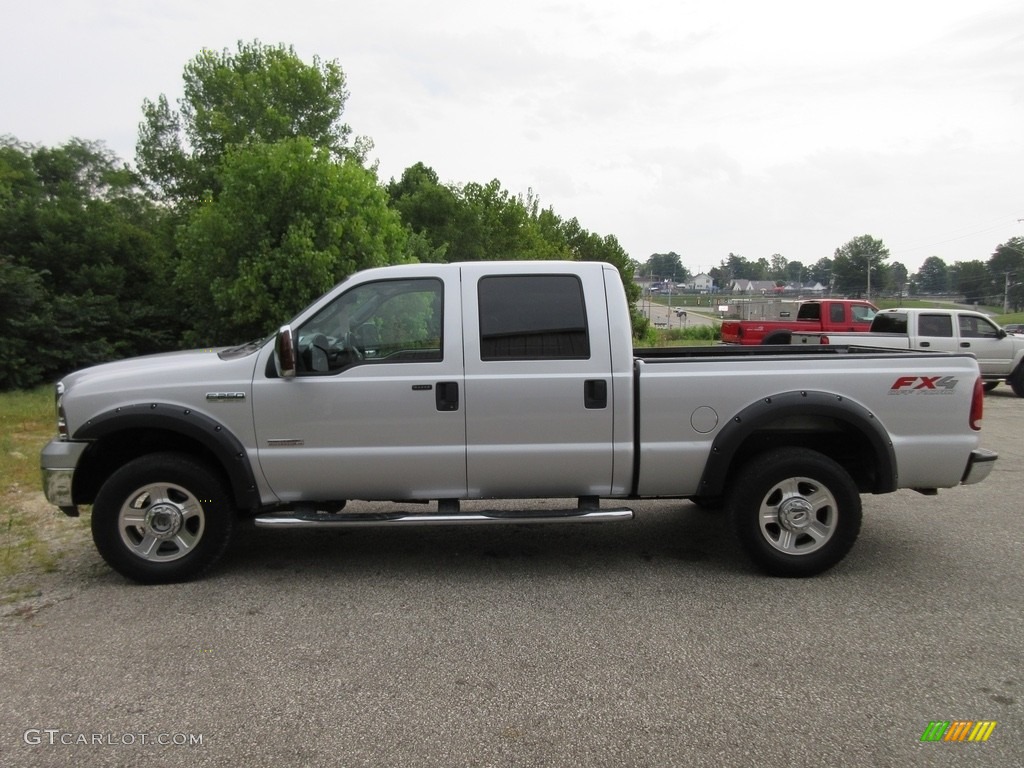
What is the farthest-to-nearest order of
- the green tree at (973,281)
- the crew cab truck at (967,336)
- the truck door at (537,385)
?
the green tree at (973,281) < the crew cab truck at (967,336) < the truck door at (537,385)

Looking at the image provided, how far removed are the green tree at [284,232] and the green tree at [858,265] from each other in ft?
298

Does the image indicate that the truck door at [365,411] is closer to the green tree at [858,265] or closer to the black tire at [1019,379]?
the black tire at [1019,379]

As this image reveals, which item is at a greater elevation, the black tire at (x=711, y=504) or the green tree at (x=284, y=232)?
the green tree at (x=284, y=232)

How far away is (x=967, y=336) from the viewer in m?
15.5

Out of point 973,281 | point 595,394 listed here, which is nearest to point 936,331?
point 595,394

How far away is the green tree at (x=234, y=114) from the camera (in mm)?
22938

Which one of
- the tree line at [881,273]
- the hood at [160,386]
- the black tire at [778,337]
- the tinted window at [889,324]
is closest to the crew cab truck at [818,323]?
the black tire at [778,337]

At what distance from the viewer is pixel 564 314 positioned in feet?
16.6

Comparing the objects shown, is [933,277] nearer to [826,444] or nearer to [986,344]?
[986,344]

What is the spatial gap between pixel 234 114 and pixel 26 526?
64.8 ft

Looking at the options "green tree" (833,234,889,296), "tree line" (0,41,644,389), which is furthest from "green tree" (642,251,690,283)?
"tree line" (0,41,644,389)

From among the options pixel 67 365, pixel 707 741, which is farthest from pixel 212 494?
pixel 67 365

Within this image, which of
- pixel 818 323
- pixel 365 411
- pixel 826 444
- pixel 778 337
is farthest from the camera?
pixel 818 323

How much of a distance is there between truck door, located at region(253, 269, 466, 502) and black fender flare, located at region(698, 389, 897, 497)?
1.64 m
